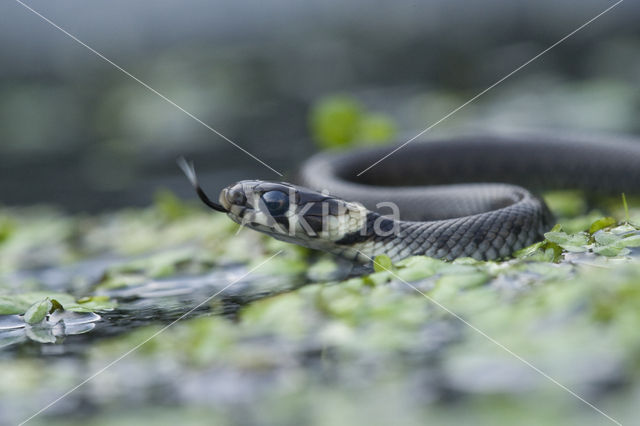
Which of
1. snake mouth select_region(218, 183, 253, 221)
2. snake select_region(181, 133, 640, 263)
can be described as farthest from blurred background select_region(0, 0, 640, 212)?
snake mouth select_region(218, 183, 253, 221)

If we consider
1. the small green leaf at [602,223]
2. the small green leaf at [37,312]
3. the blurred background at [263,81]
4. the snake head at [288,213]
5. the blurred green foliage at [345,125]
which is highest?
the blurred background at [263,81]

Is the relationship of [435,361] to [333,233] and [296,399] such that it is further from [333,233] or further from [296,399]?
[333,233]

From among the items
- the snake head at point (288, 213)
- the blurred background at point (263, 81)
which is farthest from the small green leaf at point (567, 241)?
the blurred background at point (263, 81)

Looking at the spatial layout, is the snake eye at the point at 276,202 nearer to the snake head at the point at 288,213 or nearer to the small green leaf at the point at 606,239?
the snake head at the point at 288,213

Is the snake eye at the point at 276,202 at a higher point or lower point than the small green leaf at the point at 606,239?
higher

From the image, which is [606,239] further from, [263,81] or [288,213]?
[263,81]

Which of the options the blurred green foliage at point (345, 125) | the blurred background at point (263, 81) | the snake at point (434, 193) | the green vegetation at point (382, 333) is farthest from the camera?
the blurred background at point (263, 81)
